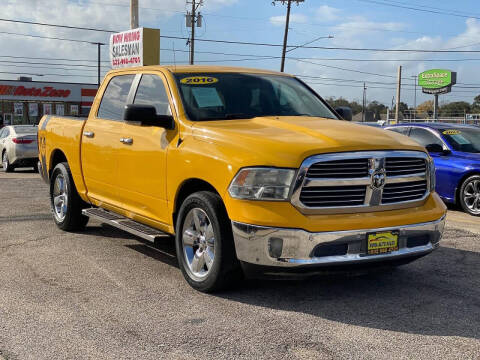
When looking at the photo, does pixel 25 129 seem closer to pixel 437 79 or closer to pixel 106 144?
pixel 106 144

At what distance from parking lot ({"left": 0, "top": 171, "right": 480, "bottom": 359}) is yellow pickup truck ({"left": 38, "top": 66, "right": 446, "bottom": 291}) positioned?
0.36m

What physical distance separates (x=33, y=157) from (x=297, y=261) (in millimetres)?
14585

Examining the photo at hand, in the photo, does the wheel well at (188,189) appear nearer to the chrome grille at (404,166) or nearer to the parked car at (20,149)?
the chrome grille at (404,166)

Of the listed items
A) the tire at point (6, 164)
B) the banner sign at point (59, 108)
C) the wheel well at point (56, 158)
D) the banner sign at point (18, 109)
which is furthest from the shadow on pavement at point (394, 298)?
the banner sign at point (18, 109)

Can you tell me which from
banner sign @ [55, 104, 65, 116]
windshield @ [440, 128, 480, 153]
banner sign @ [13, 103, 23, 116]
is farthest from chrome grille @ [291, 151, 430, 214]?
banner sign @ [13, 103, 23, 116]

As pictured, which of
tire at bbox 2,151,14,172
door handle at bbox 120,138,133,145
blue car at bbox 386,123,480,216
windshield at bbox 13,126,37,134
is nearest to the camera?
door handle at bbox 120,138,133,145

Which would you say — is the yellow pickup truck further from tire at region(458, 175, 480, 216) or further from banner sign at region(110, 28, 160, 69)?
banner sign at region(110, 28, 160, 69)

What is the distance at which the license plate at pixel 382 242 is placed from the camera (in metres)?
4.49

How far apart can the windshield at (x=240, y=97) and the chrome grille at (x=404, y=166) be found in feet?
4.69

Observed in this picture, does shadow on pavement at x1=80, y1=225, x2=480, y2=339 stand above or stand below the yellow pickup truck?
below

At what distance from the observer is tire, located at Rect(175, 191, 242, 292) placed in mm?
4648

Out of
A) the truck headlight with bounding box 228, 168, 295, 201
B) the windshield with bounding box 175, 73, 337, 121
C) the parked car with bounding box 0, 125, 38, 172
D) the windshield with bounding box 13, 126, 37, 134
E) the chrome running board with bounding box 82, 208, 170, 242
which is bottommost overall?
the parked car with bounding box 0, 125, 38, 172

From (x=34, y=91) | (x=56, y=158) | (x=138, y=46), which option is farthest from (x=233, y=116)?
(x=34, y=91)

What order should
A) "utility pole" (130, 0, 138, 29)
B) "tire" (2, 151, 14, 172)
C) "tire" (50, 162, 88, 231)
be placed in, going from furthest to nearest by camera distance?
"utility pole" (130, 0, 138, 29), "tire" (2, 151, 14, 172), "tire" (50, 162, 88, 231)
